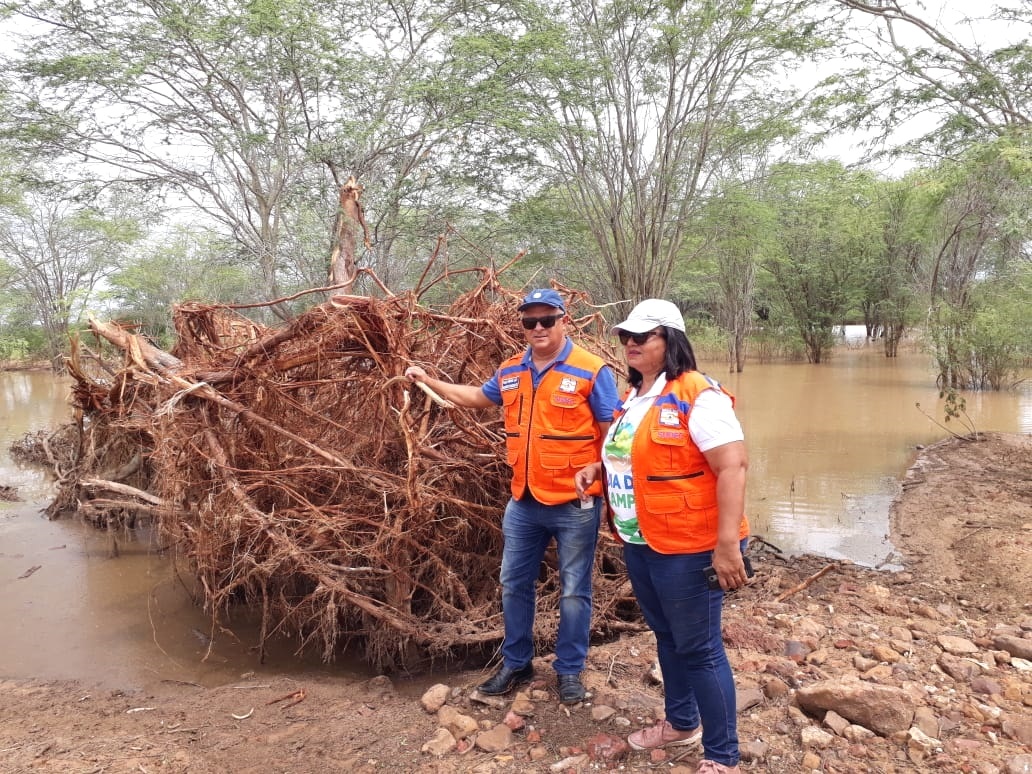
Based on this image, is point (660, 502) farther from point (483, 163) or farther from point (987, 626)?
point (483, 163)

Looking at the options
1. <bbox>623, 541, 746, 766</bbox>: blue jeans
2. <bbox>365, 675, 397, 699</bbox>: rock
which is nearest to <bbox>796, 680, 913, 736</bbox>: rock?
<bbox>623, 541, 746, 766</bbox>: blue jeans

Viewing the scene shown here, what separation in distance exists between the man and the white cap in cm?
54

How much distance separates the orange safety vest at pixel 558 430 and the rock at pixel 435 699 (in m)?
1.04

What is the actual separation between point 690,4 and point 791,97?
2.72 metres

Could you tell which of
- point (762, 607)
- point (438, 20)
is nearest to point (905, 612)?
point (762, 607)

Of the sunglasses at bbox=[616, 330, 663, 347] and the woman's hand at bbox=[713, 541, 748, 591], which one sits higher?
the sunglasses at bbox=[616, 330, 663, 347]

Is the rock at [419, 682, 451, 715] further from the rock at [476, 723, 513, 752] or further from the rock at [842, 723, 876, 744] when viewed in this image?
the rock at [842, 723, 876, 744]

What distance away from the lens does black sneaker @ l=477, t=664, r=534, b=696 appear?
2.79m

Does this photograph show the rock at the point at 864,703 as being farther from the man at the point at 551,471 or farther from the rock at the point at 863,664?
the man at the point at 551,471

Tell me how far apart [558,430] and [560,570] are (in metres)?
0.60

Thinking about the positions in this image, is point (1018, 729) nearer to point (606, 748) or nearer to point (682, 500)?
point (606, 748)

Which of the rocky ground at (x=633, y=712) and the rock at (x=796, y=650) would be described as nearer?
the rocky ground at (x=633, y=712)

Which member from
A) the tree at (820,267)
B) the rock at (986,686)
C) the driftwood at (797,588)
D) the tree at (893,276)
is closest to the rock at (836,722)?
the rock at (986,686)

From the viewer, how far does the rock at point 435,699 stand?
2.80 m
